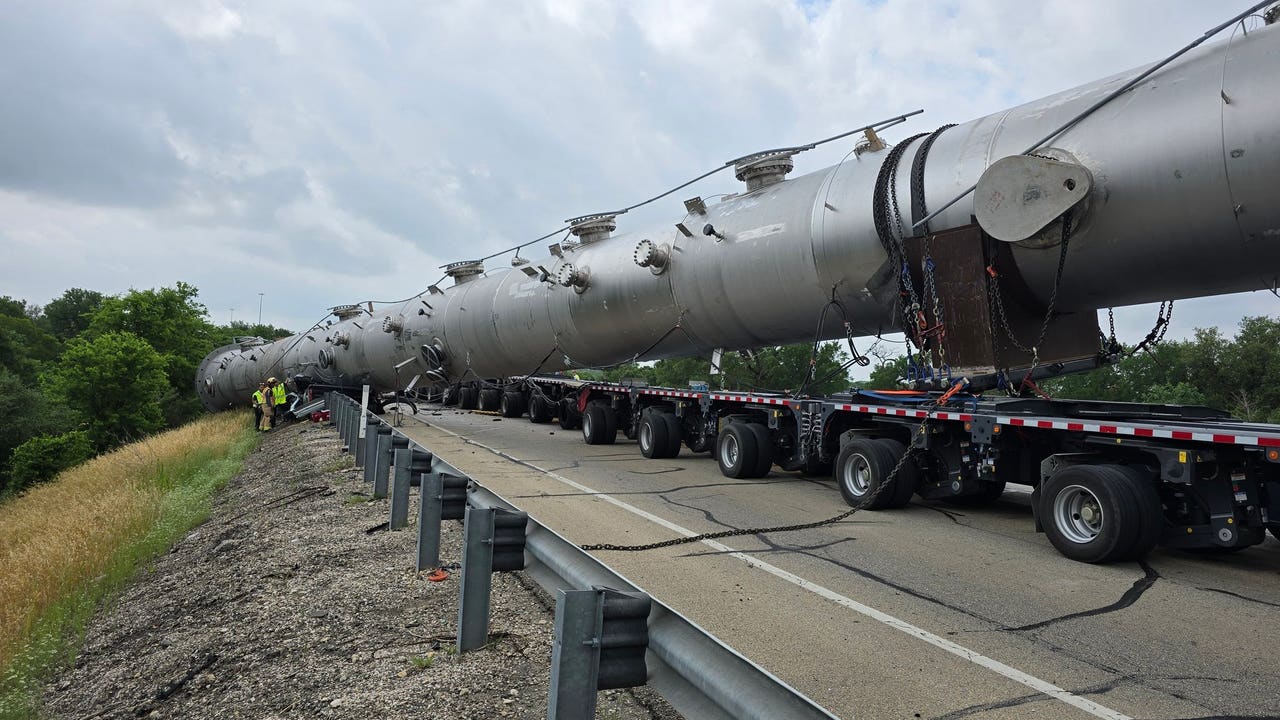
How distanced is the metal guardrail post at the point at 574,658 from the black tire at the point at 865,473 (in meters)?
6.60

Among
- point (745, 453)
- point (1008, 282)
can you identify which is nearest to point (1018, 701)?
point (1008, 282)

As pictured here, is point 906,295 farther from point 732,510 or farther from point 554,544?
point 554,544

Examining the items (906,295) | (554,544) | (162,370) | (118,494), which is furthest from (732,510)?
(162,370)

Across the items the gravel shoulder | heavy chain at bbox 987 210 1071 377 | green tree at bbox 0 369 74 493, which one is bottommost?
green tree at bbox 0 369 74 493

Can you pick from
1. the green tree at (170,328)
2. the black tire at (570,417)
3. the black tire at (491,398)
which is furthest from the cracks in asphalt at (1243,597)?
the green tree at (170,328)

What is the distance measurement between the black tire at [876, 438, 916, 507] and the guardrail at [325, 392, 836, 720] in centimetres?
571

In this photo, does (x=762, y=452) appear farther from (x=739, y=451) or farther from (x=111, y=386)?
(x=111, y=386)

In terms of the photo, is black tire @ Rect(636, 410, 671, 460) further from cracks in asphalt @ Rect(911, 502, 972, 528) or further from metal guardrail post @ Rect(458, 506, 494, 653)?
metal guardrail post @ Rect(458, 506, 494, 653)

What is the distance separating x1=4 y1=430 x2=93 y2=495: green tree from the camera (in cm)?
3384

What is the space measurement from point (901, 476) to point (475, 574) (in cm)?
609

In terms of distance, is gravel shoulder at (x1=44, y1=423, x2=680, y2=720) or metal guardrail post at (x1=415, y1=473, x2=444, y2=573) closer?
gravel shoulder at (x1=44, y1=423, x2=680, y2=720)

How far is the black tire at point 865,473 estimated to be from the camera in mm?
8734

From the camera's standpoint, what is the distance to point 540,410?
23.1 m

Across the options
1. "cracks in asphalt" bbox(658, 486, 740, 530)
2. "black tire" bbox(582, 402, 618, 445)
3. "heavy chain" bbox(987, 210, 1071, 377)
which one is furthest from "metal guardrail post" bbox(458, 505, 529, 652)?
"black tire" bbox(582, 402, 618, 445)
